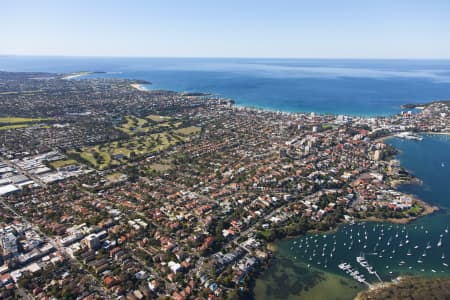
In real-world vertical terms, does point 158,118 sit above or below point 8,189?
above

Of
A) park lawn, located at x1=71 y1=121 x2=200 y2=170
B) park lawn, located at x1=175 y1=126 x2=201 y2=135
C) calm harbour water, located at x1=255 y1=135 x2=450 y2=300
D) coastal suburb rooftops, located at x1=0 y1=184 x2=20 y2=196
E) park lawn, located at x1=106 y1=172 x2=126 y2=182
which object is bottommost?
calm harbour water, located at x1=255 y1=135 x2=450 y2=300


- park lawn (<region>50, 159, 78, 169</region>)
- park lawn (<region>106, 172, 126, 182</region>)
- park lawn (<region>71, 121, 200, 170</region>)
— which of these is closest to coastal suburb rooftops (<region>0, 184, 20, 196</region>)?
park lawn (<region>50, 159, 78, 169</region>)

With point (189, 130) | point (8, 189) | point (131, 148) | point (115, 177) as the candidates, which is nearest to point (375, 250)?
point (115, 177)

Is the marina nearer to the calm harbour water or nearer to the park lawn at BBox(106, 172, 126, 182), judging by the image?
the calm harbour water

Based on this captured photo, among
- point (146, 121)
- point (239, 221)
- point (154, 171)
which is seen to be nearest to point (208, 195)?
point (239, 221)

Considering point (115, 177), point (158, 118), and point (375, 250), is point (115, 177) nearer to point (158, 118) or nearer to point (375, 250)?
point (375, 250)

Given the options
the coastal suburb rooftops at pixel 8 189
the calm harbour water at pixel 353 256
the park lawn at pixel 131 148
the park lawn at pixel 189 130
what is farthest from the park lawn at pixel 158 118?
the calm harbour water at pixel 353 256

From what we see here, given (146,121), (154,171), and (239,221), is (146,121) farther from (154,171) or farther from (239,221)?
(239,221)

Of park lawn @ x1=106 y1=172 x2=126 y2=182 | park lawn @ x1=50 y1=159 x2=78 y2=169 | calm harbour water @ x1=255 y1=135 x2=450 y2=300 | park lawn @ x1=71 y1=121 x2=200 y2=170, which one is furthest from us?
park lawn @ x1=71 y1=121 x2=200 y2=170

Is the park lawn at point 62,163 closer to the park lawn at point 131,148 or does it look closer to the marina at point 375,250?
the park lawn at point 131,148
